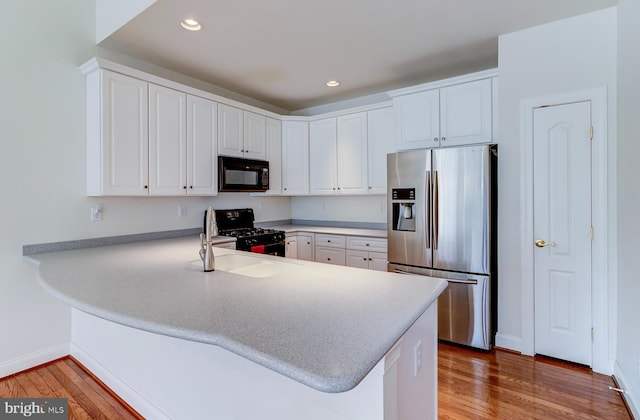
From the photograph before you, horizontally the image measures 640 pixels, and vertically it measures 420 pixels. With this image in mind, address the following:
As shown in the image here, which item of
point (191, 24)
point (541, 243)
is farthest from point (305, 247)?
point (191, 24)

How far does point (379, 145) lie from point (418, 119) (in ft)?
2.04

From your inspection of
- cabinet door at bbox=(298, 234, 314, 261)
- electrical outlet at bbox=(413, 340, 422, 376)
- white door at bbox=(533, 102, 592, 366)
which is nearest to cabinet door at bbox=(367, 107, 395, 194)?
cabinet door at bbox=(298, 234, 314, 261)

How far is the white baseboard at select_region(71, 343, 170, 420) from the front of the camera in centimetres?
181

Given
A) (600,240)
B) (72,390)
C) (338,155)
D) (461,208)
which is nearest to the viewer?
(72,390)

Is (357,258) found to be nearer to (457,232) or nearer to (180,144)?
(457,232)

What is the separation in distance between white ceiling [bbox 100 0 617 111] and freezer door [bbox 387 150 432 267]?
0.95 metres

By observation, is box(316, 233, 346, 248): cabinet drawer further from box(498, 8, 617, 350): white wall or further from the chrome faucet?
the chrome faucet

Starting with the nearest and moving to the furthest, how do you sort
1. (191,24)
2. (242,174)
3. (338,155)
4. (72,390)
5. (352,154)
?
1. (72,390)
2. (191,24)
3. (242,174)
4. (352,154)
5. (338,155)

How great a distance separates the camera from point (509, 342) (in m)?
2.61

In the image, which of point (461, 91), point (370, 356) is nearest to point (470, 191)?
point (461, 91)

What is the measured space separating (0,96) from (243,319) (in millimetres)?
2576

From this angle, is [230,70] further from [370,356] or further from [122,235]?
[370,356]

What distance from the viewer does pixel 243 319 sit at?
3.44 feet

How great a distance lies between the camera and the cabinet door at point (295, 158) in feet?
13.7
